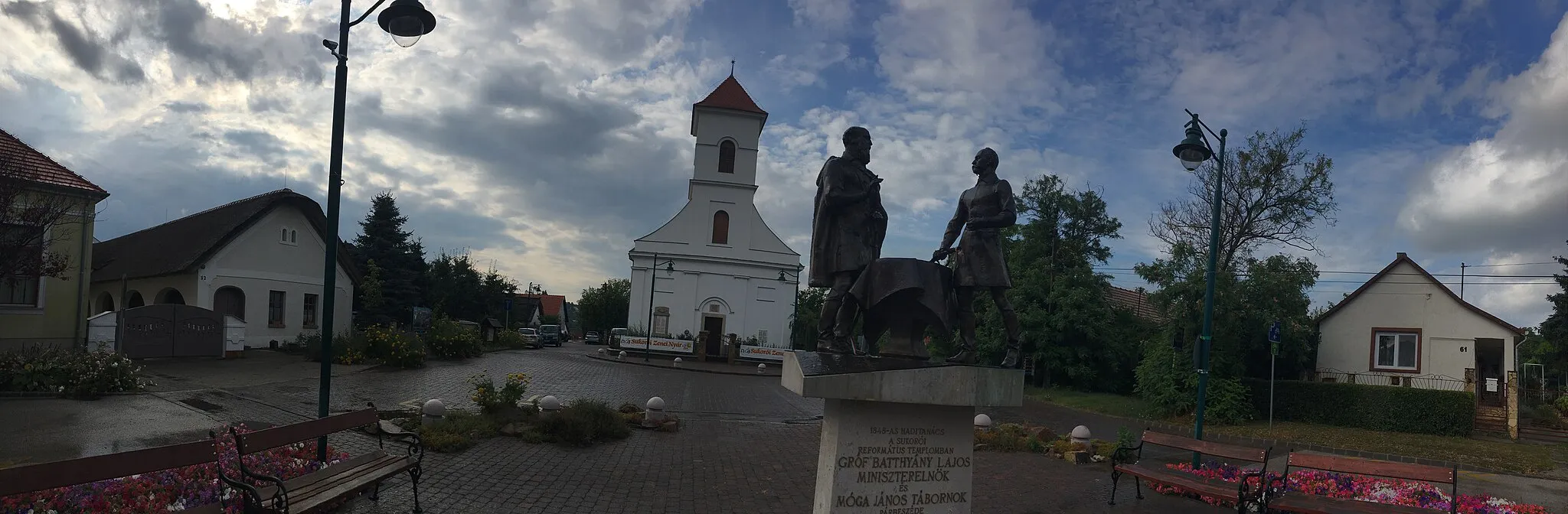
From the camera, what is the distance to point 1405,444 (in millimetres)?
17312

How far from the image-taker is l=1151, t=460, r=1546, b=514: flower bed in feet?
28.8

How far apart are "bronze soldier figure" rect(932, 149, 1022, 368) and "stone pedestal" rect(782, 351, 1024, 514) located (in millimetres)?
456

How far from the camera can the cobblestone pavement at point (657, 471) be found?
8016mm

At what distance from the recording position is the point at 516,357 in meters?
30.7

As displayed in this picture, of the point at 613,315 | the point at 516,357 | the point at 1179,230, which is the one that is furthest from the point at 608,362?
the point at 613,315

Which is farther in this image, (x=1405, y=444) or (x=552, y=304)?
(x=552, y=304)

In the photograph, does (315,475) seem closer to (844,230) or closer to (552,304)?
(844,230)

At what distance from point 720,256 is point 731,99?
9.30 m

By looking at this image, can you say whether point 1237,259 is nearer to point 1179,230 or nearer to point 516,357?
point 1179,230

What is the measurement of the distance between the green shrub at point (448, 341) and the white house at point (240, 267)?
297 cm

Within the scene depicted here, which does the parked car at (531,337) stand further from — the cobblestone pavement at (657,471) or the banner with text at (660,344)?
the cobblestone pavement at (657,471)

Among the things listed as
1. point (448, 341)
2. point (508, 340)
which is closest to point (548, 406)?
point (448, 341)

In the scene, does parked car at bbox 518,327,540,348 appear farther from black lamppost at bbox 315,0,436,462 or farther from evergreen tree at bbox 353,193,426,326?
black lamppost at bbox 315,0,436,462

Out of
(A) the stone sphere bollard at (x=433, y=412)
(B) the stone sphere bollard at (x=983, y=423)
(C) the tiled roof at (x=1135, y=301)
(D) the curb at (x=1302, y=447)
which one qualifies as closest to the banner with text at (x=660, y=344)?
(C) the tiled roof at (x=1135, y=301)
